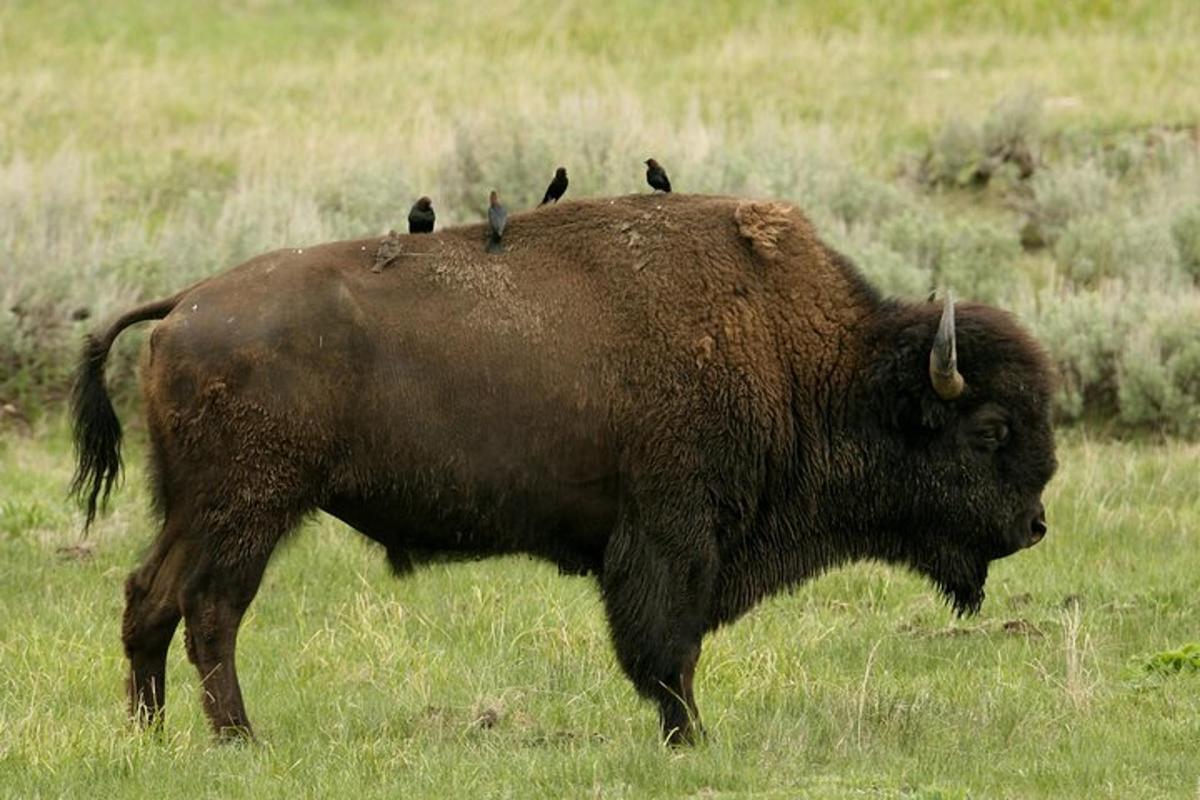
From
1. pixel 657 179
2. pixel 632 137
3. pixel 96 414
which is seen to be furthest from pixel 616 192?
pixel 96 414

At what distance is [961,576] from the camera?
8.20 m

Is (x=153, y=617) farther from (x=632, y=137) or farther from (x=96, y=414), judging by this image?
(x=632, y=137)

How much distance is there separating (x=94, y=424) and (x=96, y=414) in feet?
0.12

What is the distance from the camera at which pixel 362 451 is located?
7379 mm

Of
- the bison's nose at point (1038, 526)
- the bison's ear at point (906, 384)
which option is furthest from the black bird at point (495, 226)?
the bison's nose at point (1038, 526)

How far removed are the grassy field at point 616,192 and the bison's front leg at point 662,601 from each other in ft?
0.79

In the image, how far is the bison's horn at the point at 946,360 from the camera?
7582mm

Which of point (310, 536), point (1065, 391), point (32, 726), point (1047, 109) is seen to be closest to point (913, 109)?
point (1047, 109)

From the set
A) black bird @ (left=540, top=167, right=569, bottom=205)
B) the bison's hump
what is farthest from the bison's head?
black bird @ (left=540, top=167, right=569, bottom=205)

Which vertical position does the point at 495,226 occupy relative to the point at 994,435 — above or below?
above

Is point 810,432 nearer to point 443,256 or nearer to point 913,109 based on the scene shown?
point 443,256

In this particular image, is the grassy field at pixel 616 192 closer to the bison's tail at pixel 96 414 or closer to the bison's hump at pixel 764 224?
the bison's tail at pixel 96 414

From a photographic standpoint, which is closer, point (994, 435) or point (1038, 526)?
point (994, 435)

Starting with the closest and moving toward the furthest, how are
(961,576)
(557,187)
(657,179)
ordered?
1. (961,576)
2. (657,179)
3. (557,187)
